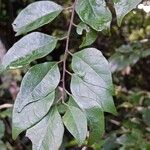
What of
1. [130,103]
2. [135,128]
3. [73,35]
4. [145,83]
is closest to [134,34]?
[145,83]

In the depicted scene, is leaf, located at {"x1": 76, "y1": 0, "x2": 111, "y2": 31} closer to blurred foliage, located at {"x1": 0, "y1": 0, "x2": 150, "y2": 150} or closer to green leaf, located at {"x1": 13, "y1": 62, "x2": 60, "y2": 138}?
green leaf, located at {"x1": 13, "y1": 62, "x2": 60, "y2": 138}

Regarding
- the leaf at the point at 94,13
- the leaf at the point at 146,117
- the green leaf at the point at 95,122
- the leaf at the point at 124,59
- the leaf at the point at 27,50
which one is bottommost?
the leaf at the point at 146,117

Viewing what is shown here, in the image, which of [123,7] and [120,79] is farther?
[120,79]

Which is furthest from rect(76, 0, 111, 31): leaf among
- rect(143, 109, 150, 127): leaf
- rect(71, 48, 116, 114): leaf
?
rect(143, 109, 150, 127): leaf

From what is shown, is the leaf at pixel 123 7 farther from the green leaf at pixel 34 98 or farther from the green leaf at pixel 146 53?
the green leaf at pixel 146 53

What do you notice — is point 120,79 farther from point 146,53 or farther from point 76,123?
point 76,123

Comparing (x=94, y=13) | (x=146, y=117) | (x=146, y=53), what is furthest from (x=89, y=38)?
(x=146, y=117)

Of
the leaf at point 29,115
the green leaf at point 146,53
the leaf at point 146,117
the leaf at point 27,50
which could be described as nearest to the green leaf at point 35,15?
the leaf at point 27,50
